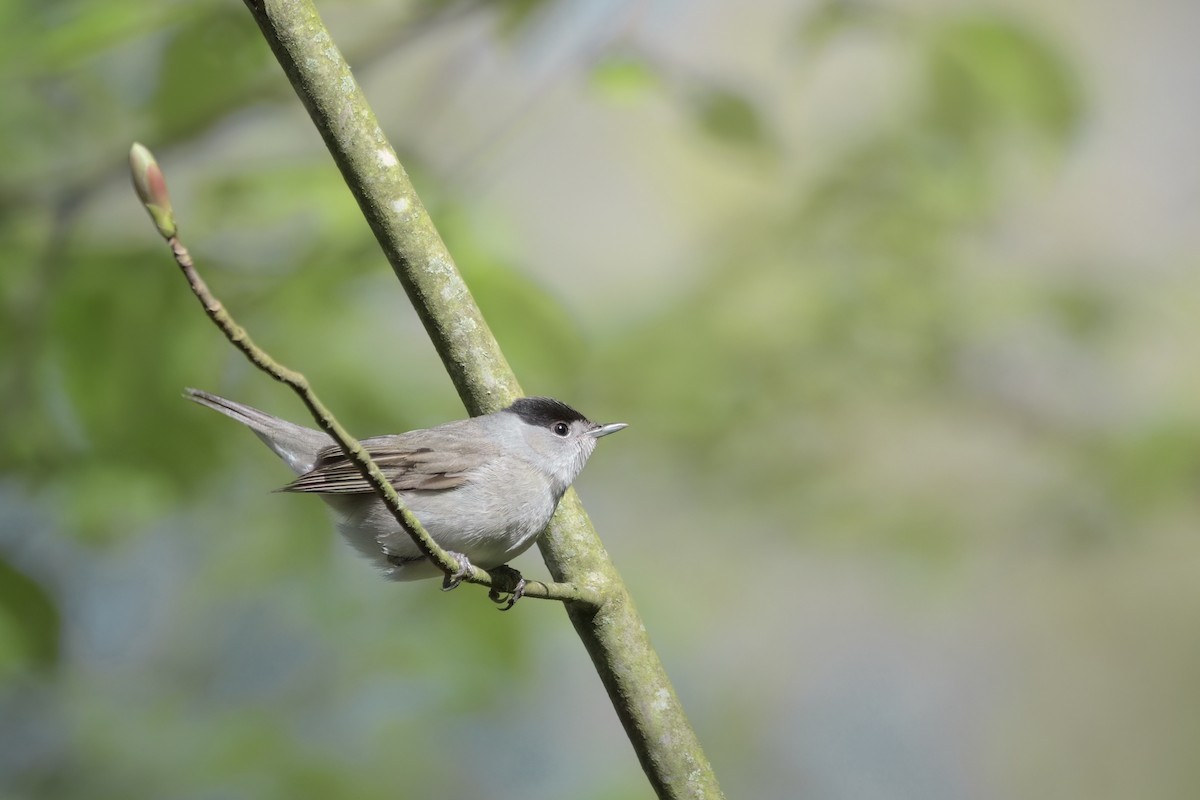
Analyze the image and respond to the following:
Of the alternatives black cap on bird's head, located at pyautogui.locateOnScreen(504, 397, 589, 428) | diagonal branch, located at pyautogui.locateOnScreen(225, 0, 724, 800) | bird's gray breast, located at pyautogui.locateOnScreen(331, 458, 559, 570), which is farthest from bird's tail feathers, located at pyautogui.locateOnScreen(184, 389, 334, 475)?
diagonal branch, located at pyautogui.locateOnScreen(225, 0, 724, 800)

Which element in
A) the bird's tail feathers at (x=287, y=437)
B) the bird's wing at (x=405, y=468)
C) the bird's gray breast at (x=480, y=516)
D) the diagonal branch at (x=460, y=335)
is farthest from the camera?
the bird's tail feathers at (x=287, y=437)

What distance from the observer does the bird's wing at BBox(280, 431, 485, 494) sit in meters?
1.77

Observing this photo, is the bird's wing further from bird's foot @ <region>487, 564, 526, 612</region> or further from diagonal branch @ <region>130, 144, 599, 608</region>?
diagonal branch @ <region>130, 144, 599, 608</region>

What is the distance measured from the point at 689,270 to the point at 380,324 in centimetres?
201

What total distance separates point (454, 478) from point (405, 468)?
4.9 inches

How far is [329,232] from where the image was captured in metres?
2.29

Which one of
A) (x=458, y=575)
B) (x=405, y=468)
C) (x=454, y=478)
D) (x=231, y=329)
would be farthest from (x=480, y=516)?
(x=231, y=329)

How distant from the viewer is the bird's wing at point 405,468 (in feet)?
5.82

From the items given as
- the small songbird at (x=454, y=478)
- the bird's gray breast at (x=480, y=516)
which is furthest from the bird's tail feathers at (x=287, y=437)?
the bird's gray breast at (x=480, y=516)

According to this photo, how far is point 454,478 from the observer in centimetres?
180

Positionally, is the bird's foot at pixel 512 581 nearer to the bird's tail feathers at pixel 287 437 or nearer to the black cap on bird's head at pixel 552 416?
the black cap on bird's head at pixel 552 416

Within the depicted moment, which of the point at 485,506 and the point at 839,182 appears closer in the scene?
the point at 485,506

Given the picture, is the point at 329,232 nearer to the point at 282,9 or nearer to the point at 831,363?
the point at 282,9

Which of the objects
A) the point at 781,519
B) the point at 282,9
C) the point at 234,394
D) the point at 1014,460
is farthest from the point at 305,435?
the point at 1014,460
